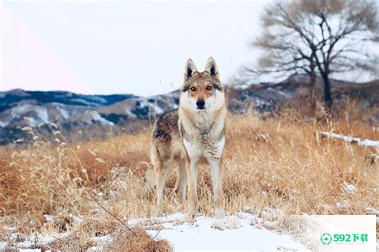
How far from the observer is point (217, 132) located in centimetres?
529

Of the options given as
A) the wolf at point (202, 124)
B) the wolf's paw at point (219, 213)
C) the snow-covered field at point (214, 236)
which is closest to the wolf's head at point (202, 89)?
the wolf at point (202, 124)

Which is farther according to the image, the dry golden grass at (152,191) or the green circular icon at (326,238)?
the dry golden grass at (152,191)

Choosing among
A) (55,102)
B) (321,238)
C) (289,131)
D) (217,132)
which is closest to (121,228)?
(217,132)

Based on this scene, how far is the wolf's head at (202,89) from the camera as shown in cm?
512

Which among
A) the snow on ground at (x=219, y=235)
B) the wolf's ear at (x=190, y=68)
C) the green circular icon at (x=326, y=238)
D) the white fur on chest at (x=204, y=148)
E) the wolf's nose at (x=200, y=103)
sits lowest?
the green circular icon at (x=326, y=238)

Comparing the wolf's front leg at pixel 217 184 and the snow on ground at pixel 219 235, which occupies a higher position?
the wolf's front leg at pixel 217 184

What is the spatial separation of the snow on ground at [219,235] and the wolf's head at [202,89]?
4.40ft

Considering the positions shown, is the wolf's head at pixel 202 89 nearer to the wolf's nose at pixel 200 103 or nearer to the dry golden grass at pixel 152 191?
the wolf's nose at pixel 200 103

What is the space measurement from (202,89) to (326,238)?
212 centimetres

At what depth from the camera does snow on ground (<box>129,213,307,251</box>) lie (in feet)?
13.5

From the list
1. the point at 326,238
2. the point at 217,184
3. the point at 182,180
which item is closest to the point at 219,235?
the point at 217,184

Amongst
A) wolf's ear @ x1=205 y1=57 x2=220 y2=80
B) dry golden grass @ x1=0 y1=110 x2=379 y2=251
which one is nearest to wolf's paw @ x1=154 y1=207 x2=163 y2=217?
dry golden grass @ x1=0 y1=110 x2=379 y2=251

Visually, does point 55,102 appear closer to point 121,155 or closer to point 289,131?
point 121,155

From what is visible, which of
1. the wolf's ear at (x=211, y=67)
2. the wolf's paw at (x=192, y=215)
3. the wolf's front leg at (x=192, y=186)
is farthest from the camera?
the wolf's ear at (x=211, y=67)
